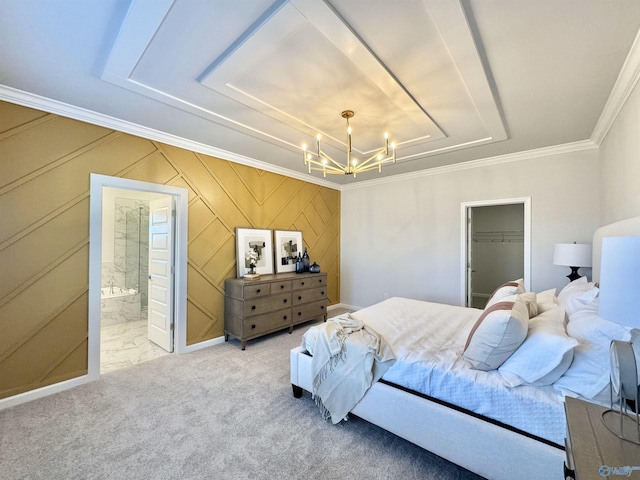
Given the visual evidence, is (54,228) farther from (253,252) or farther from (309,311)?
(309,311)

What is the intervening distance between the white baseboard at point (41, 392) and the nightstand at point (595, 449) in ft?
12.0

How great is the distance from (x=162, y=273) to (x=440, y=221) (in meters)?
4.20

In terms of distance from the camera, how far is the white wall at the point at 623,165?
6.64 ft

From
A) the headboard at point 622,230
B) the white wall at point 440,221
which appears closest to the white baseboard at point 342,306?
the white wall at point 440,221

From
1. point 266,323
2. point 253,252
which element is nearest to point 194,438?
point 266,323

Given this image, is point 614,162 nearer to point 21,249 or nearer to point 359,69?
point 359,69

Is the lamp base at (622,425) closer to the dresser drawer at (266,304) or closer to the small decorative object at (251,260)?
the dresser drawer at (266,304)

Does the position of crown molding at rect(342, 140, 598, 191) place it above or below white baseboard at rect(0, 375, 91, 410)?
above

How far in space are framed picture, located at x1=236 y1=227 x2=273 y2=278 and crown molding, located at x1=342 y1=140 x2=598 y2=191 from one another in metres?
2.38

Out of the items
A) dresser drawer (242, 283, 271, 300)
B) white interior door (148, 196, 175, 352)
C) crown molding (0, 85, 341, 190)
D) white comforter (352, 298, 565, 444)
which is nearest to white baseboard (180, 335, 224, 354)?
white interior door (148, 196, 175, 352)

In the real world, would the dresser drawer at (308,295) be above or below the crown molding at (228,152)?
below

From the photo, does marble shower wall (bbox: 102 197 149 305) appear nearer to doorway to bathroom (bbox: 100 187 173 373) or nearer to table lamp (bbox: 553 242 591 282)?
doorway to bathroom (bbox: 100 187 173 373)

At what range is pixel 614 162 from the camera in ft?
8.58

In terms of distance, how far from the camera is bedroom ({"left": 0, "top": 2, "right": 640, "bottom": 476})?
2.30 metres
